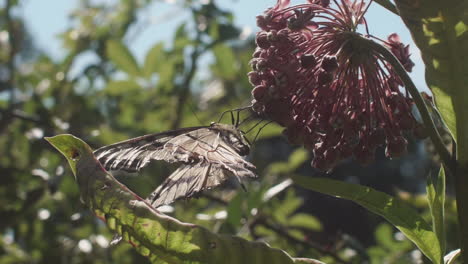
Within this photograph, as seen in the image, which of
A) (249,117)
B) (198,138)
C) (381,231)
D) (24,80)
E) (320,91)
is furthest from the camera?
(24,80)

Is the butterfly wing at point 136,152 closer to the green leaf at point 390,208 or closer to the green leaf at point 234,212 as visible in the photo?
the green leaf at point 390,208

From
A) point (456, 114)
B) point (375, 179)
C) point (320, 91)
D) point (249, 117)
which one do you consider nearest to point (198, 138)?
point (249, 117)

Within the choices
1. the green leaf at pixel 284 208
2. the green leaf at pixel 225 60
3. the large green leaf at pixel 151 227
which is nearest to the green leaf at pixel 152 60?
the green leaf at pixel 225 60

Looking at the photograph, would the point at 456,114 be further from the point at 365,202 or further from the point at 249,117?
the point at 249,117

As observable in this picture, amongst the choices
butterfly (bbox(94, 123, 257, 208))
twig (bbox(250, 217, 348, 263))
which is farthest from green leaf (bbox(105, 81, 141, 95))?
butterfly (bbox(94, 123, 257, 208))

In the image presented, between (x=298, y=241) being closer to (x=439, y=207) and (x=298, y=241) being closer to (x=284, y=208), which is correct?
(x=284, y=208)

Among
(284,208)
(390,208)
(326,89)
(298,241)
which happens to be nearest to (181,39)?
(284,208)
